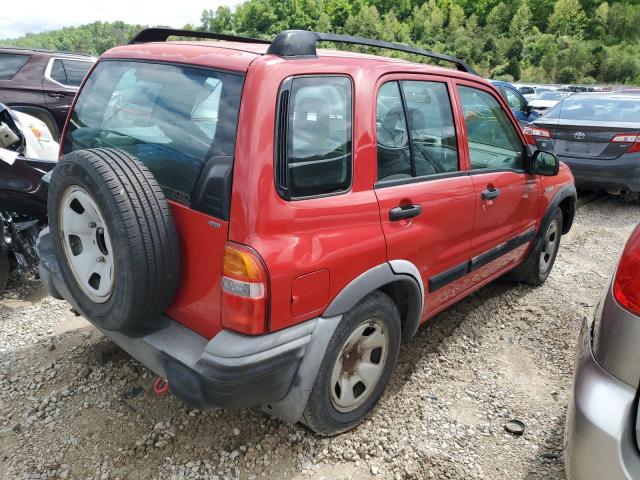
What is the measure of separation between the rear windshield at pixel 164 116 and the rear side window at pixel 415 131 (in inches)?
28.9

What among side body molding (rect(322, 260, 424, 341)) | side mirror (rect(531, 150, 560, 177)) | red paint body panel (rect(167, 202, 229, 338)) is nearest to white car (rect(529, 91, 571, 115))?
side mirror (rect(531, 150, 560, 177))

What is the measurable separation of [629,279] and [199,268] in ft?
5.13

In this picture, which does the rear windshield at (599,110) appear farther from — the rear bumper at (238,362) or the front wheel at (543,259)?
the rear bumper at (238,362)

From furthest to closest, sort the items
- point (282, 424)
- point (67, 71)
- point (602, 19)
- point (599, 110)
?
point (602, 19) → point (67, 71) → point (599, 110) → point (282, 424)

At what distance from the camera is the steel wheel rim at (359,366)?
2.30 meters

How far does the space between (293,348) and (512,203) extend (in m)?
2.08

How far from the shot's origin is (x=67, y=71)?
793 centimetres

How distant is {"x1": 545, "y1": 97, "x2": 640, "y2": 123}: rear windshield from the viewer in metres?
6.53

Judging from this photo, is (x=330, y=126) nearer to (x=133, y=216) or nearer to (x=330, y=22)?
(x=133, y=216)

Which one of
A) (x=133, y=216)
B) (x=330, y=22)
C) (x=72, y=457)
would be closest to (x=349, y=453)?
(x=72, y=457)

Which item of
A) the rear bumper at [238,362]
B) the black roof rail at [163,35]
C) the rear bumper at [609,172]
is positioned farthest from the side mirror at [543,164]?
the rear bumper at [609,172]

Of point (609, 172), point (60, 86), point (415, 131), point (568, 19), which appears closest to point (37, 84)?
point (60, 86)

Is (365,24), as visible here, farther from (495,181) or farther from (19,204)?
Answer: (495,181)

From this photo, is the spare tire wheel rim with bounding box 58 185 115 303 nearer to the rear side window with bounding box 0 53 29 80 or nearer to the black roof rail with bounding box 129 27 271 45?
the black roof rail with bounding box 129 27 271 45
